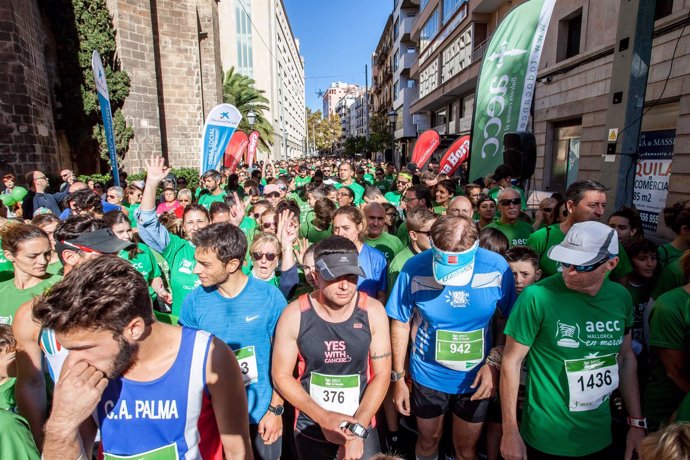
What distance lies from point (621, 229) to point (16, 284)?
5301 mm

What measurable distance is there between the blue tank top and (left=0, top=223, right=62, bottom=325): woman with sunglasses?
162 cm

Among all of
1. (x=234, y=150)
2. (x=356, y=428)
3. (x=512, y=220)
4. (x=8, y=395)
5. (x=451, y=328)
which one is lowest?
(x=356, y=428)

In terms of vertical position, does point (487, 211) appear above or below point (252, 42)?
below

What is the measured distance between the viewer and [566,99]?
11648mm

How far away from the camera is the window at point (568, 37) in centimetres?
1178

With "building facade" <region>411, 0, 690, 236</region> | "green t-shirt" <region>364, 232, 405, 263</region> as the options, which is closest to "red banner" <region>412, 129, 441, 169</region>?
"building facade" <region>411, 0, 690, 236</region>

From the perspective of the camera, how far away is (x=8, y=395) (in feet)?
6.99

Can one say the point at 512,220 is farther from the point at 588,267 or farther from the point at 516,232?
the point at 588,267

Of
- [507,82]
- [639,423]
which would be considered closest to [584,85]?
[507,82]

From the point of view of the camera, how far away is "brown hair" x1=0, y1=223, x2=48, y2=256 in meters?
2.74

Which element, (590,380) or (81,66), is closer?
(590,380)

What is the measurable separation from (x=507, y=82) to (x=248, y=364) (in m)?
6.26

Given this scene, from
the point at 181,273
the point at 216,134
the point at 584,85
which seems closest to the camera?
the point at 181,273

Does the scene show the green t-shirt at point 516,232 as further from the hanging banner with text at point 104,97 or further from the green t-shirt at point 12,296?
the hanging banner with text at point 104,97
